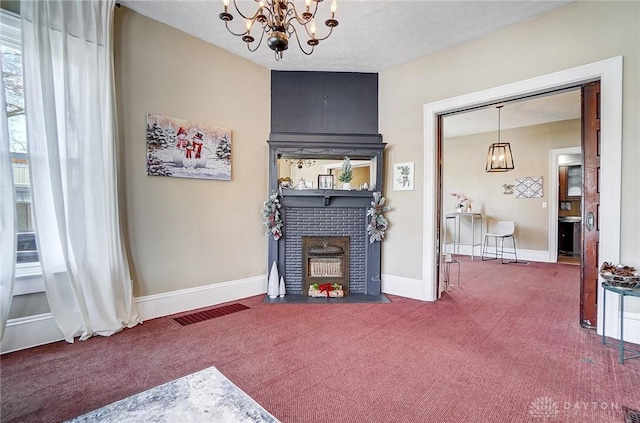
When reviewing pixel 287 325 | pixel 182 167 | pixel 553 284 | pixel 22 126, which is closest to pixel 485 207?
pixel 553 284

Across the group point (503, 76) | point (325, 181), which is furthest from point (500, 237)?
point (325, 181)

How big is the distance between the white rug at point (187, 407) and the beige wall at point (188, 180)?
2167 millimetres

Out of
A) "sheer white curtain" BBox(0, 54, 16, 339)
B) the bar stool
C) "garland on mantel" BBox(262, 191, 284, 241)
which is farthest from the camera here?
the bar stool

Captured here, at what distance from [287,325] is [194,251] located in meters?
1.36

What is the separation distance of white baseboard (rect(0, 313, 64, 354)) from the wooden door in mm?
4627

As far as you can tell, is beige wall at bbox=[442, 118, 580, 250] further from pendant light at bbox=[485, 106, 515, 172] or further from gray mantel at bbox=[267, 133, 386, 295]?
gray mantel at bbox=[267, 133, 386, 295]

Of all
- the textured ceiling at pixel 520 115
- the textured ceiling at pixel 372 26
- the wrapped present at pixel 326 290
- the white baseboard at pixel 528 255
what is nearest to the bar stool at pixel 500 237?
the white baseboard at pixel 528 255

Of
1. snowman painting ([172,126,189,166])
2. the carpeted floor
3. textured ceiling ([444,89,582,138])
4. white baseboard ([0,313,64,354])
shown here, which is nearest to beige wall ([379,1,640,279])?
the carpeted floor

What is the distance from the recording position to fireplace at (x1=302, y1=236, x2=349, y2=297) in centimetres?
397

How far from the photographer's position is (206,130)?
3.47 meters

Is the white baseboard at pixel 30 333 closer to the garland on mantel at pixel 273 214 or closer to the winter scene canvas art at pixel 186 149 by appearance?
the winter scene canvas art at pixel 186 149

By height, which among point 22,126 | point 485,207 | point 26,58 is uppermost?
point 26,58

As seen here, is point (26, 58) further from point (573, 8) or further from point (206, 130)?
point (573, 8)

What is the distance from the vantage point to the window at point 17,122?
2311 millimetres
